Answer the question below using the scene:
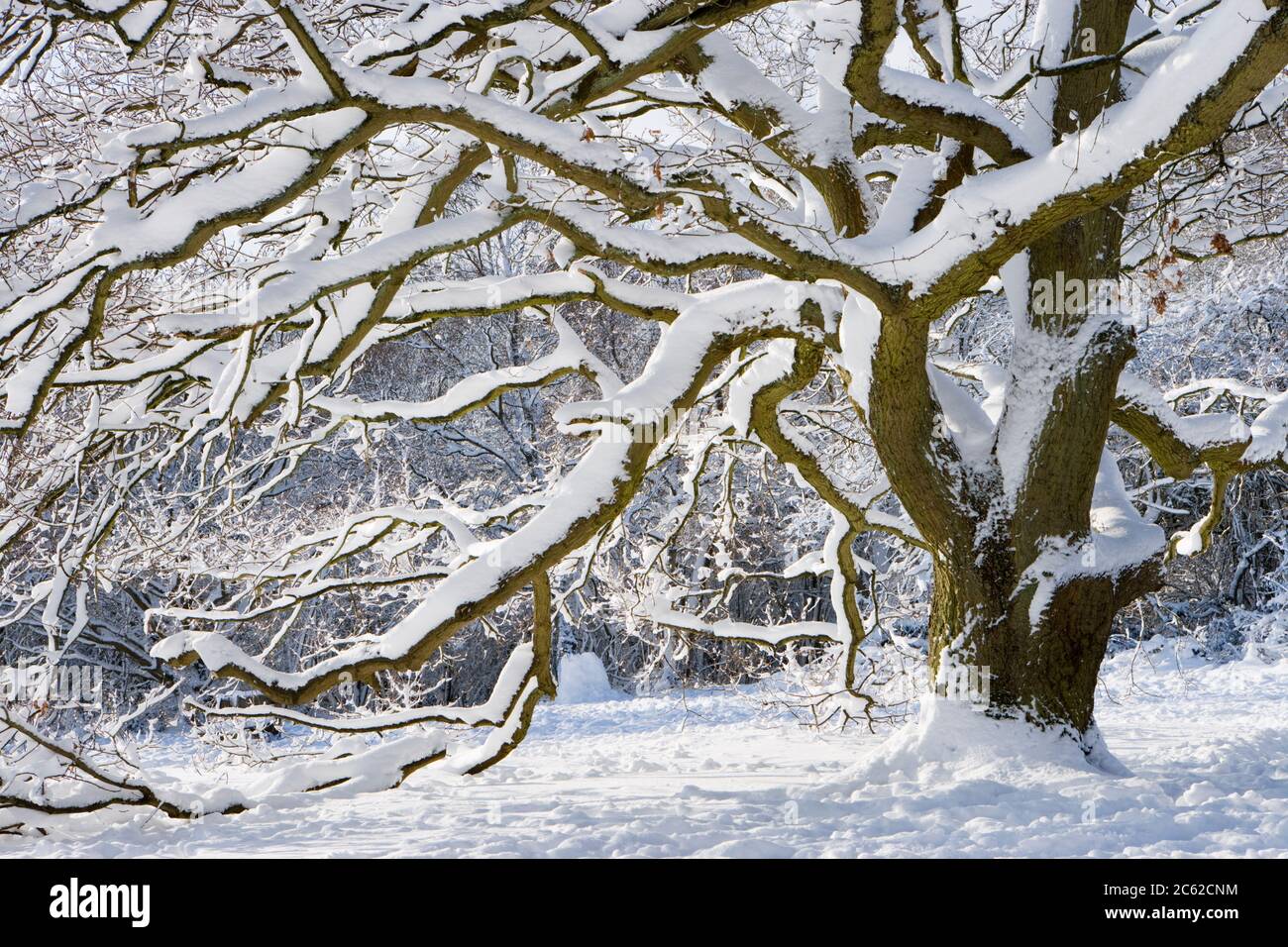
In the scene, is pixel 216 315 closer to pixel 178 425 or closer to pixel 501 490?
pixel 178 425

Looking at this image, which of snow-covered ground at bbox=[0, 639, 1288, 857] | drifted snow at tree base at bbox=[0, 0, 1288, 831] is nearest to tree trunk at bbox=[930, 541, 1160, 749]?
drifted snow at tree base at bbox=[0, 0, 1288, 831]

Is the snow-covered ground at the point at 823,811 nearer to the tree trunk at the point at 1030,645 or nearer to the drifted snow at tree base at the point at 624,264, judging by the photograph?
the tree trunk at the point at 1030,645

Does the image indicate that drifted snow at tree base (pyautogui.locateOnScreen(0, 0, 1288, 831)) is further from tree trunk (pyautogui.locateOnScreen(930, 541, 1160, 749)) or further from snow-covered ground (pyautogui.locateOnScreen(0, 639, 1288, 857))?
snow-covered ground (pyautogui.locateOnScreen(0, 639, 1288, 857))

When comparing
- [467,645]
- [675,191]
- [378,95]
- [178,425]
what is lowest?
[467,645]

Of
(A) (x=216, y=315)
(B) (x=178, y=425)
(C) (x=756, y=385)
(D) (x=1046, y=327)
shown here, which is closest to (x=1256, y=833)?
(D) (x=1046, y=327)

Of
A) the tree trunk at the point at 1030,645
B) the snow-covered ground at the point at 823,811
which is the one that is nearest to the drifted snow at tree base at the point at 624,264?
the tree trunk at the point at 1030,645

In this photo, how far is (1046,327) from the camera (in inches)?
227

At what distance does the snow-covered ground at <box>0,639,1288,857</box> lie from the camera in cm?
411

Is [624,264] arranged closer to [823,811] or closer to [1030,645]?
[1030,645]

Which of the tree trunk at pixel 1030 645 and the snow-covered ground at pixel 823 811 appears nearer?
the snow-covered ground at pixel 823 811

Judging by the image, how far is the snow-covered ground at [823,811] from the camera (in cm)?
411

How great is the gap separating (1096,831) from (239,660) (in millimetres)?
3882

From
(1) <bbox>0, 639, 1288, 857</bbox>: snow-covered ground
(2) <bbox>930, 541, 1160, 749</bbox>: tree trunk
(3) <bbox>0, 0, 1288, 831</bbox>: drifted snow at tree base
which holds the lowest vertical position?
(1) <bbox>0, 639, 1288, 857</bbox>: snow-covered ground
